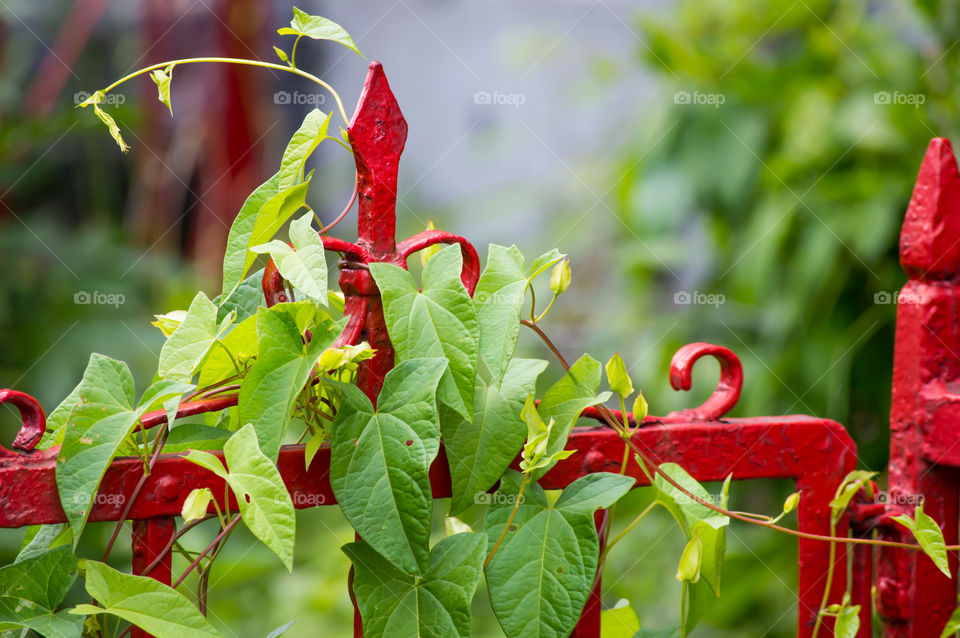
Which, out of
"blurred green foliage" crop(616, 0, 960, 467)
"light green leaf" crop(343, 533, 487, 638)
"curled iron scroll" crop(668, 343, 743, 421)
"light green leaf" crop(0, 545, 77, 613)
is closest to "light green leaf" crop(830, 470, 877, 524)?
"curled iron scroll" crop(668, 343, 743, 421)

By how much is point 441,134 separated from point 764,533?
1653 mm

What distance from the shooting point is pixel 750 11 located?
58.7 inches

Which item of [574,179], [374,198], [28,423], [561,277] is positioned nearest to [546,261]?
[561,277]

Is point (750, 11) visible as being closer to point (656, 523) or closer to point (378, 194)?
point (656, 523)

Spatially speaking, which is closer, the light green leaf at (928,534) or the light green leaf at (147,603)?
the light green leaf at (147,603)

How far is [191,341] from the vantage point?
468 millimetres

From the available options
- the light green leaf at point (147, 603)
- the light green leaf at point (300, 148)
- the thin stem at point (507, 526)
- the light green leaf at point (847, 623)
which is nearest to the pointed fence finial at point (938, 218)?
the light green leaf at point (847, 623)

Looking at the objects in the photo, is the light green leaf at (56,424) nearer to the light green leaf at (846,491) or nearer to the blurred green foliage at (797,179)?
the light green leaf at (846,491)

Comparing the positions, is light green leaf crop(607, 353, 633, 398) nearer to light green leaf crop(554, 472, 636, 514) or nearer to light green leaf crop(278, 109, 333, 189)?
light green leaf crop(554, 472, 636, 514)

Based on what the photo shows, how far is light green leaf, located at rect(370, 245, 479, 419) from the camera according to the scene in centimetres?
48

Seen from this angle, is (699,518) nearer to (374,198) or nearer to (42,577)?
(374,198)

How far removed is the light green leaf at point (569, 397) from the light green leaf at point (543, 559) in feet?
0.09

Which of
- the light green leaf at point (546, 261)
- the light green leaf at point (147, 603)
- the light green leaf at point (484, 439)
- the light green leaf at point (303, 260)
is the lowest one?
the light green leaf at point (147, 603)

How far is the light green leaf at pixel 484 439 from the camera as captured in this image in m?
0.51
